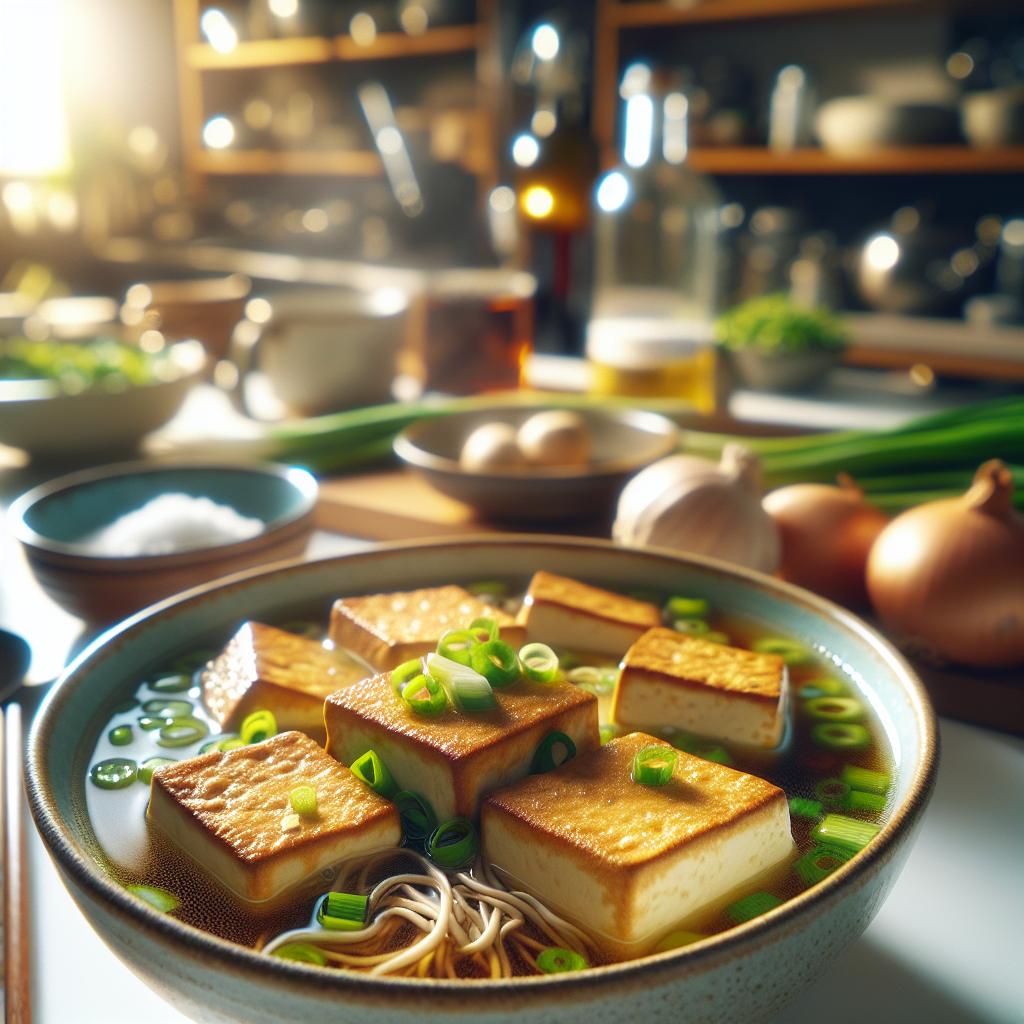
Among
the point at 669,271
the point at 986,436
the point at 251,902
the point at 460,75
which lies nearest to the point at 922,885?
the point at 251,902

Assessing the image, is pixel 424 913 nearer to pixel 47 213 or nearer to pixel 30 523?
pixel 30 523

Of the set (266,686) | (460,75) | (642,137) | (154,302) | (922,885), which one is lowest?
(922,885)

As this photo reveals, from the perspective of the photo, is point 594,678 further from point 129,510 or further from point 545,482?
point 129,510

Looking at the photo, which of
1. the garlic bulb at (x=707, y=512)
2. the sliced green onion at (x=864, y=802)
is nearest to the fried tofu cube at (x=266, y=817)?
the sliced green onion at (x=864, y=802)

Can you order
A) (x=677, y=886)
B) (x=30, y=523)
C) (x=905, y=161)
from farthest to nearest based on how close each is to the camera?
1. (x=905, y=161)
2. (x=30, y=523)
3. (x=677, y=886)

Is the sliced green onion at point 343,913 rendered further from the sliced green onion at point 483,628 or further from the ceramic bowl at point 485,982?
the sliced green onion at point 483,628
